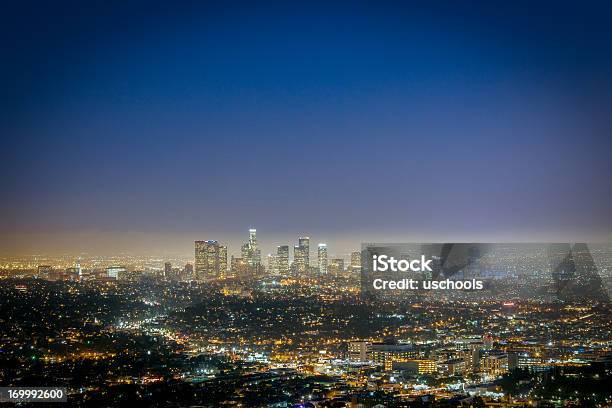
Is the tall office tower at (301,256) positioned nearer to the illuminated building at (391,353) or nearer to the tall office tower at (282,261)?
the tall office tower at (282,261)

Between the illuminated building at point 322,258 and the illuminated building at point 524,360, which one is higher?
the illuminated building at point 322,258

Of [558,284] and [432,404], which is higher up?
[558,284]

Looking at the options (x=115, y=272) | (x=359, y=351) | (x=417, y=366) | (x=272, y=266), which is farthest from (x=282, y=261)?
(x=417, y=366)

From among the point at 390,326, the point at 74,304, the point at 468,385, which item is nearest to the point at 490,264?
the point at 468,385

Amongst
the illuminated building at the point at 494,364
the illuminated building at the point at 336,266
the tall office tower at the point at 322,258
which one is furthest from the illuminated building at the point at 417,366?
the tall office tower at the point at 322,258

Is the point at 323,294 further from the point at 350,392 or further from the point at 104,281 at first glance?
the point at 350,392

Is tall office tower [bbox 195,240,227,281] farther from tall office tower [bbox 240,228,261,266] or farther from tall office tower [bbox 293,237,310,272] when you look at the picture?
tall office tower [bbox 293,237,310,272]

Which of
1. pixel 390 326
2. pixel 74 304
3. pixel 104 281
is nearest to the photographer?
pixel 390 326
